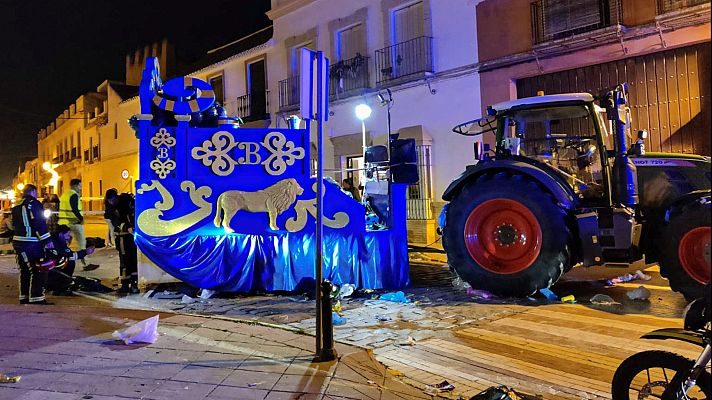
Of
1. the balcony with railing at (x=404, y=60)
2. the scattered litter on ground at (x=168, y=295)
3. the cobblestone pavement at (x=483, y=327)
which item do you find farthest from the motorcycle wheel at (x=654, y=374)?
the balcony with railing at (x=404, y=60)

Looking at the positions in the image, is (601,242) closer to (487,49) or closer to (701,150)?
(701,150)

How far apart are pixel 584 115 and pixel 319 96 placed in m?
4.04

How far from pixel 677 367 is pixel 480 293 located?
4631mm

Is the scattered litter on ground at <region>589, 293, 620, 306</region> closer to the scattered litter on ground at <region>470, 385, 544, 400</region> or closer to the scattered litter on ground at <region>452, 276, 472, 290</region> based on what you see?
the scattered litter on ground at <region>452, 276, 472, 290</region>

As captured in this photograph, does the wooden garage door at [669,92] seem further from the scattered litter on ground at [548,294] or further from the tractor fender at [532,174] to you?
the scattered litter on ground at [548,294]

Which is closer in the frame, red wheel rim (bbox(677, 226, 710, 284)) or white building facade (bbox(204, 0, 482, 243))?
red wheel rim (bbox(677, 226, 710, 284))

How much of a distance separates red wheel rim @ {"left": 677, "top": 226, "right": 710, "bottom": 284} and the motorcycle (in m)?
3.48

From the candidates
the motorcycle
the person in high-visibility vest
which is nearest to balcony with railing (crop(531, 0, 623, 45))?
the motorcycle

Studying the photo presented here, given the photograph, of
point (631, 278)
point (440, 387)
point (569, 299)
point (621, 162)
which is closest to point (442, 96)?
point (631, 278)

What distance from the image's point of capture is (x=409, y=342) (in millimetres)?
5438

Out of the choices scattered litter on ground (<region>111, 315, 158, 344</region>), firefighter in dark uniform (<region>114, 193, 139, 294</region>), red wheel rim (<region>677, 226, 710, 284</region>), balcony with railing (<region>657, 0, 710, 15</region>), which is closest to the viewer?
scattered litter on ground (<region>111, 315, 158, 344</region>)

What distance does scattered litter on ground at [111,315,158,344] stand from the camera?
5355 millimetres

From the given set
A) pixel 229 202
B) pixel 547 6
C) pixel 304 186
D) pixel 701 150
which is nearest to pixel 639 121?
pixel 701 150

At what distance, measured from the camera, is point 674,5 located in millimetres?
10680
